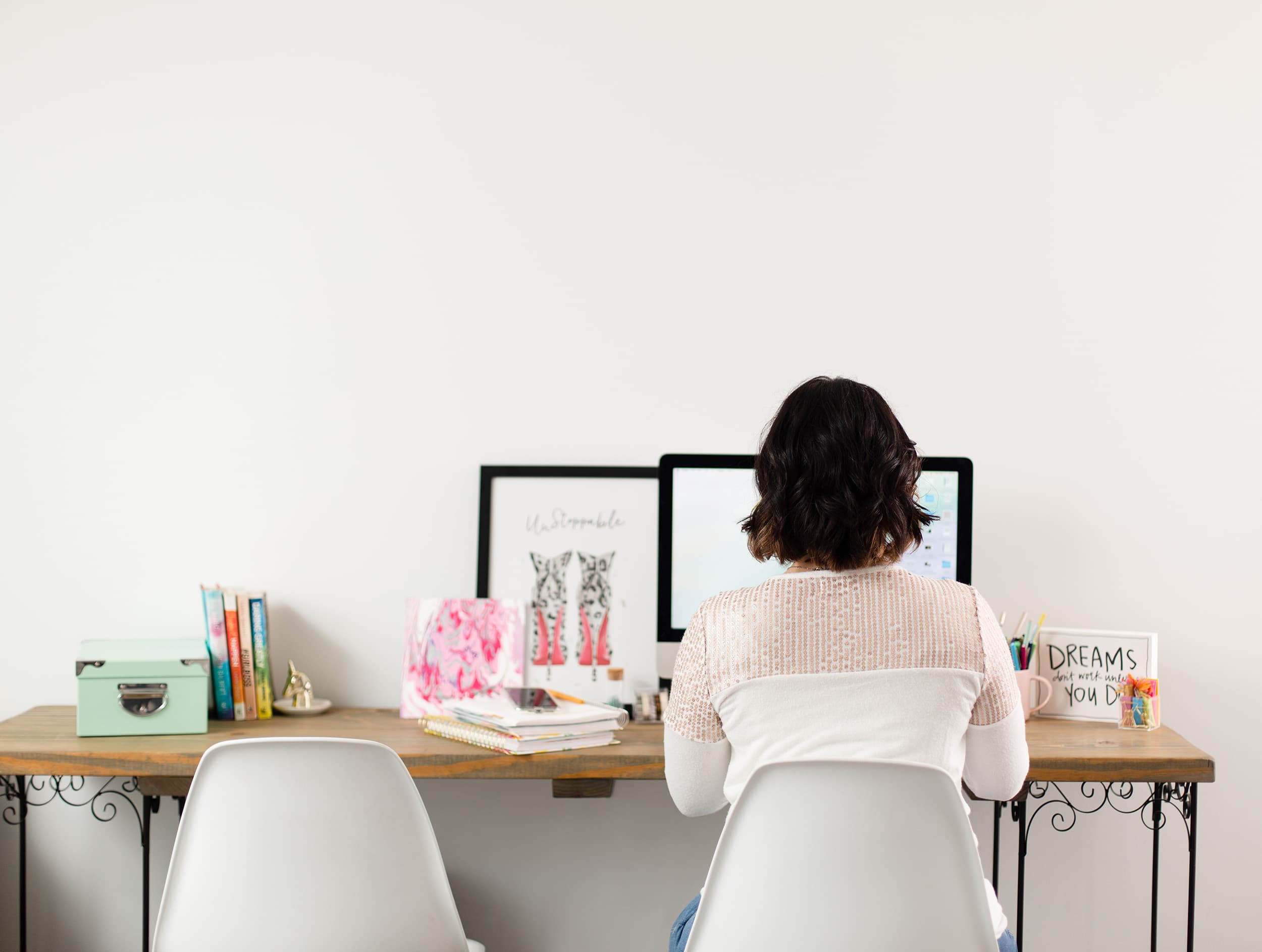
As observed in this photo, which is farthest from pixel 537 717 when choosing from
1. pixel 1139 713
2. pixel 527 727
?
pixel 1139 713

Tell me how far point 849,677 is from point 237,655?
1.33 metres

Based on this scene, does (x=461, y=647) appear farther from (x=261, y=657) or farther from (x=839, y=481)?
(x=839, y=481)

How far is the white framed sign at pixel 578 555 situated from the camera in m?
2.03

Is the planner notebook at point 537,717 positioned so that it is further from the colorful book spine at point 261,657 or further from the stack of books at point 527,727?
the colorful book spine at point 261,657

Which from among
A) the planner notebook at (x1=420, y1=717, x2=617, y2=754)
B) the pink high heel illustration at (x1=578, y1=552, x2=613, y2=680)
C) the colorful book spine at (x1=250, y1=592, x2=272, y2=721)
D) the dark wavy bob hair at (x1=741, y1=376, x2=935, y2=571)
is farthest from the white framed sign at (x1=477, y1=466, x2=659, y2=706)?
the dark wavy bob hair at (x1=741, y1=376, x2=935, y2=571)

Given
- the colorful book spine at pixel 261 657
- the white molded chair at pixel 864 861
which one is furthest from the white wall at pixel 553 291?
the white molded chair at pixel 864 861

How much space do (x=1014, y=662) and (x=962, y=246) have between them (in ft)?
3.01

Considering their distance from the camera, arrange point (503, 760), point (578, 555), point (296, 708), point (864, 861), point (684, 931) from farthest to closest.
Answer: point (578, 555) < point (296, 708) < point (503, 760) < point (684, 931) < point (864, 861)

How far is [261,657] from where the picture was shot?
1931mm

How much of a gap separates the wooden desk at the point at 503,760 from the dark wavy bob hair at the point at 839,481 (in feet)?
2.03

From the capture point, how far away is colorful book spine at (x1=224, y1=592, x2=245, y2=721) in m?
1.88

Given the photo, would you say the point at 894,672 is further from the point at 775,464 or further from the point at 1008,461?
the point at 1008,461

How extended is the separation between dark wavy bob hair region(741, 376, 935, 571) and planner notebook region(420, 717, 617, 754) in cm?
63

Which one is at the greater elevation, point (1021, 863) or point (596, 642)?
point (596, 642)
